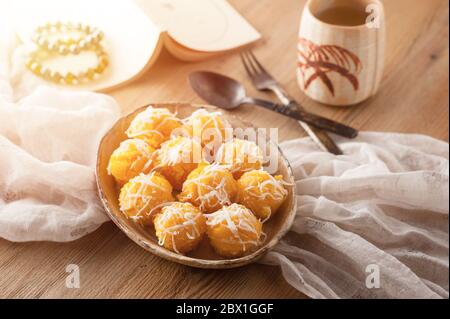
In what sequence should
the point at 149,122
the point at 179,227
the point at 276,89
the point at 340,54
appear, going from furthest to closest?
the point at 276,89, the point at 340,54, the point at 149,122, the point at 179,227

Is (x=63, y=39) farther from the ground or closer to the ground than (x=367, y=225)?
farther from the ground

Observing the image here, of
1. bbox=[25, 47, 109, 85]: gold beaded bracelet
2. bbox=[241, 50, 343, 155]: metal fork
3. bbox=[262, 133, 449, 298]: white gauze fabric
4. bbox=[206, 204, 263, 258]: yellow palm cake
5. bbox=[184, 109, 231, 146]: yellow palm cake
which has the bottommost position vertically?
bbox=[262, 133, 449, 298]: white gauze fabric

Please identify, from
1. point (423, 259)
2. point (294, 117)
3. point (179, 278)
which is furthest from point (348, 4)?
point (179, 278)

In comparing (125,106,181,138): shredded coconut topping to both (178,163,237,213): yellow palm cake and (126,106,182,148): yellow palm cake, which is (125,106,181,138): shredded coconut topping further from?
(178,163,237,213): yellow palm cake

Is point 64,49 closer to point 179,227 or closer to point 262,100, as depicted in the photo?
point 262,100

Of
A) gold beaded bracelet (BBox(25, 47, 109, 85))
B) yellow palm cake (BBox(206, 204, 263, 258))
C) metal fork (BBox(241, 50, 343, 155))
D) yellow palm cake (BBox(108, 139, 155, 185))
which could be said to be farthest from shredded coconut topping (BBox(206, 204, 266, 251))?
gold beaded bracelet (BBox(25, 47, 109, 85))

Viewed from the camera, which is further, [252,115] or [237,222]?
[252,115]

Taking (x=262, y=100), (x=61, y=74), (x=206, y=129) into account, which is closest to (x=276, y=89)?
(x=262, y=100)

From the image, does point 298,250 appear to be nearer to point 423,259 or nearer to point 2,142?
point 423,259
